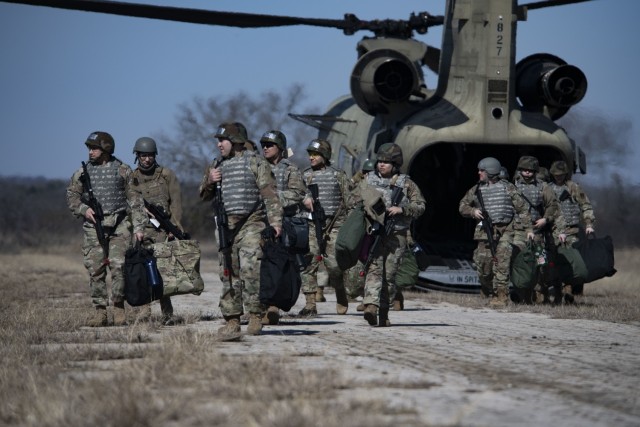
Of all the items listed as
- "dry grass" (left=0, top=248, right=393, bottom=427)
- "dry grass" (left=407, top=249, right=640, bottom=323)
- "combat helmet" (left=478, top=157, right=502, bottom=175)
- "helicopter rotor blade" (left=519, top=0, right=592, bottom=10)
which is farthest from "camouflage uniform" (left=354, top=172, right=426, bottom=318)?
"helicopter rotor blade" (left=519, top=0, right=592, bottom=10)

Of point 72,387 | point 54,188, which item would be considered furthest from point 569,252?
point 54,188

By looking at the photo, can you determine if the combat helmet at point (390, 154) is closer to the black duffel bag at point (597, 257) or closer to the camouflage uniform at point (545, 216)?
the camouflage uniform at point (545, 216)

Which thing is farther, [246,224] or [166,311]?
[166,311]

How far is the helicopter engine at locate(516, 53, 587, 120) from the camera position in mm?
20031

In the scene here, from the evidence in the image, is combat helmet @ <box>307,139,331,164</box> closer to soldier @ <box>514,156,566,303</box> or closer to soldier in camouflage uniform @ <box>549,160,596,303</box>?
soldier @ <box>514,156,566,303</box>

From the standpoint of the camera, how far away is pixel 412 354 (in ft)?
31.8

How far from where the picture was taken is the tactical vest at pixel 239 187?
11.5 m

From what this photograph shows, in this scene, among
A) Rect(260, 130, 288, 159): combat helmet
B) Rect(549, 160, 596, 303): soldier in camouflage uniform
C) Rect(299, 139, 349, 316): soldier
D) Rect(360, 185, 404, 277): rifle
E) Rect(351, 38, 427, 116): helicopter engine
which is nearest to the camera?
Rect(360, 185, 404, 277): rifle

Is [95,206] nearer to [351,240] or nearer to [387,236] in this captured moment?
[351,240]

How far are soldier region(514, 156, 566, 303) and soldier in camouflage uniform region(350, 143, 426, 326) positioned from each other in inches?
202

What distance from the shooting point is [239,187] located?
37.8ft

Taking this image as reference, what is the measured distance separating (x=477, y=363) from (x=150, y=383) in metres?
2.60

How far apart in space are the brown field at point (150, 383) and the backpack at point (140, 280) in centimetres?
29

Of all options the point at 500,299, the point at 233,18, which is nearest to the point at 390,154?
the point at 500,299
